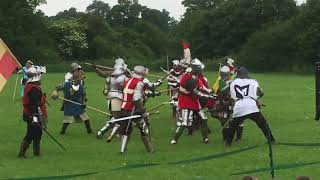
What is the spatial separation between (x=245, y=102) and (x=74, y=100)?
5.28 m

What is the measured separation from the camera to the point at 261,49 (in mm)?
70062

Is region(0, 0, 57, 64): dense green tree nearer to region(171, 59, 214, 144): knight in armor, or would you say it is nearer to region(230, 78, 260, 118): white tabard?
region(171, 59, 214, 144): knight in armor

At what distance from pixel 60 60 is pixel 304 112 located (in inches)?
2242

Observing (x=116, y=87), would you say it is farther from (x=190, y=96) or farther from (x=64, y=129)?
(x=64, y=129)

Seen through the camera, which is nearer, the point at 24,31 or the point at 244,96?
the point at 244,96

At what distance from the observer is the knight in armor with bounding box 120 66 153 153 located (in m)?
13.6

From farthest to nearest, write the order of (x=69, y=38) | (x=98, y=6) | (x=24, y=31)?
1. (x=98, y=6)
2. (x=69, y=38)
3. (x=24, y=31)

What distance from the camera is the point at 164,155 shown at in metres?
13.7

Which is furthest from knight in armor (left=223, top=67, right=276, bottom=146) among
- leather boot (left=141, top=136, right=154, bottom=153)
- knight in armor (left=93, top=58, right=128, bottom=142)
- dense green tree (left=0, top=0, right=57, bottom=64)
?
dense green tree (left=0, top=0, right=57, bottom=64)

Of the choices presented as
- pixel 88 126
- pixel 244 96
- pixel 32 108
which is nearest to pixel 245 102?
pixel 244 96

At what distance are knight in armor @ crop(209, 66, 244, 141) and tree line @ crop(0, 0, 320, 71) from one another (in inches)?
1972

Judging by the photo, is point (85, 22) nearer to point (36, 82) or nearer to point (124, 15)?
point (124, 15)

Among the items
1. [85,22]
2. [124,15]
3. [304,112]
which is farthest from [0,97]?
[124,15]

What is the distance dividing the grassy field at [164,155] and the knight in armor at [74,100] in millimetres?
397
